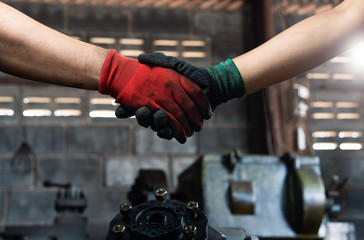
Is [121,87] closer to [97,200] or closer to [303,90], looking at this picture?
[97,200]

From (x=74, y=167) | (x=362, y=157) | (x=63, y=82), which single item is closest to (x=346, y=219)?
(x=362, y=157)

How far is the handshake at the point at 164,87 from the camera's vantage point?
1029 millimetres

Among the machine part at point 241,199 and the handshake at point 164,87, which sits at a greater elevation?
the handshake at point 164,87

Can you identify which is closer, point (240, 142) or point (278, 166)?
point (278, 166)

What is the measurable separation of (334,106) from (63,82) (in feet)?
8.24

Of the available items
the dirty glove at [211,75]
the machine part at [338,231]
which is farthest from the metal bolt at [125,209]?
the machine part at [338,231]

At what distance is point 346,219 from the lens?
2.77 m

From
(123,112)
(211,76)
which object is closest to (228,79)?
(211,76)

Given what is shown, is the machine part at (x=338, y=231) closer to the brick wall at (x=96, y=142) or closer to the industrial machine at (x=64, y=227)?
the brick wall at (x=96, y=142)

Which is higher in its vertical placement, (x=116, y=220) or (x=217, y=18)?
(x=217, y=18)

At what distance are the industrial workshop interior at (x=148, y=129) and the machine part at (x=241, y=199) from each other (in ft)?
0.78

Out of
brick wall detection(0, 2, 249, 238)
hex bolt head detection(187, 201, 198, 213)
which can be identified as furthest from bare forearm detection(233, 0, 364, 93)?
brick wall detection(0, 2, 249, 238)

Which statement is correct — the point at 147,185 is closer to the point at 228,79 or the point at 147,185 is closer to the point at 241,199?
the point at 241,199

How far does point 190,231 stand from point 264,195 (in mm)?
862
